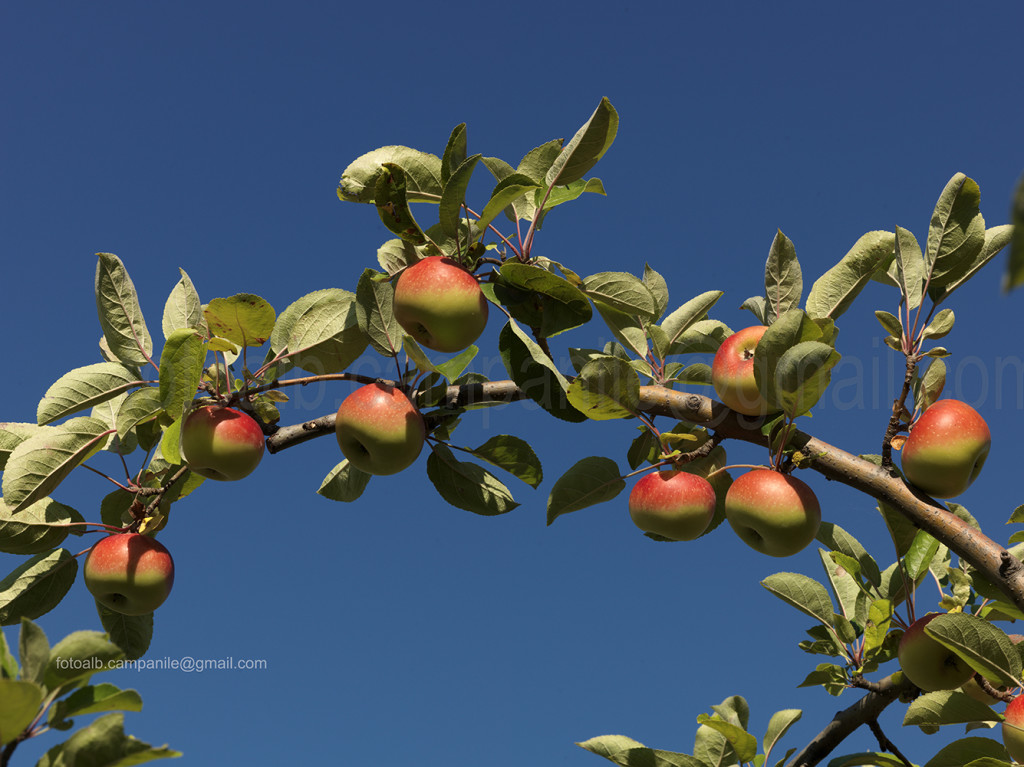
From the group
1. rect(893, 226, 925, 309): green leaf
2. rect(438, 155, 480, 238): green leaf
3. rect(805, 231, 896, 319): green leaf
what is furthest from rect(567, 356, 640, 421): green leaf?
rect(893, 226, 925, 309): green leaf

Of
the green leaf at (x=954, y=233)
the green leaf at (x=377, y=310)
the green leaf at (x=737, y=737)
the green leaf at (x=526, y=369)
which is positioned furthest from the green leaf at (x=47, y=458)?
the green leaf at (x=954, y=233)

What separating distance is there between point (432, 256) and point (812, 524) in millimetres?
1496

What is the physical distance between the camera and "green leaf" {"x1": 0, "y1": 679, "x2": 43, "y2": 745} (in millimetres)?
1540

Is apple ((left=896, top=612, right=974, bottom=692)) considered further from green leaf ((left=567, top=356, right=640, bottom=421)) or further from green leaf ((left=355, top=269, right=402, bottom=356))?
green leaf ((left=355, top=269, right=402, bottom=356))

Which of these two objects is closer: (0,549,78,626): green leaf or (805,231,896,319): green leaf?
(805,231,896,319): green leaf

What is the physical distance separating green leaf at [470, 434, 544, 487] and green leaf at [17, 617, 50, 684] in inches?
60.2

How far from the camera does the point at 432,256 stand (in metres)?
2.62

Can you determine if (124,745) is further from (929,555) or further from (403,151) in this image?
(929,555)

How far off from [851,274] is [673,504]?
3.39 feet

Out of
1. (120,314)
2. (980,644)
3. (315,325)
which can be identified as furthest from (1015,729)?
(120,314)

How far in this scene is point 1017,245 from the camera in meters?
0.62

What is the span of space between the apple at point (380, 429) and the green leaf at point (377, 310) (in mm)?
166

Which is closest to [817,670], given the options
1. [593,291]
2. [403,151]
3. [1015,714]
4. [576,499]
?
[1015,714]

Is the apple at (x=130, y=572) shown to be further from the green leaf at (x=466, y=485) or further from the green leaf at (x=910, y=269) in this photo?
the green leaf at (x=910, y=269)
